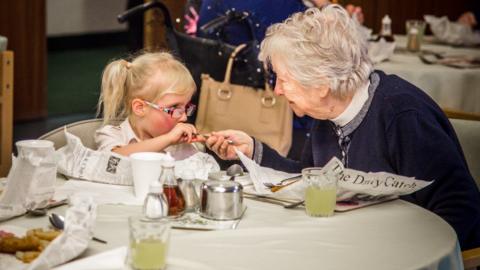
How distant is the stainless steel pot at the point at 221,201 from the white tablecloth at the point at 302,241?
5 centimetres

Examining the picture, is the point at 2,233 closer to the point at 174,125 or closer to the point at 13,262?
the point at 13,262

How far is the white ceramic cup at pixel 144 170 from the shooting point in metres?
2.44

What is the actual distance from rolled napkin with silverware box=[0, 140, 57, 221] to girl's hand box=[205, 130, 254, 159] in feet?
2.26

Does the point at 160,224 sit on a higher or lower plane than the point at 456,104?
higher

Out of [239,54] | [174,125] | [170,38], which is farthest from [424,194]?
[170,38]

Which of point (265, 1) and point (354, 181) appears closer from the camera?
point (354, 181)

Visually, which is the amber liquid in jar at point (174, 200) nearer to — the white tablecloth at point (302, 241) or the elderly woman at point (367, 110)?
the white tablecloth at point (302, 241)

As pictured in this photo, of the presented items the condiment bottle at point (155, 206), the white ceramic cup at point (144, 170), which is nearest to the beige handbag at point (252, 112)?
the white ceramic cup at point (144, 170)

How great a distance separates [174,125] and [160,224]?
114 cm

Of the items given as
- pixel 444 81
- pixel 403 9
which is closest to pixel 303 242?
pixel 444 81

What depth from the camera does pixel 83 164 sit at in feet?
8.65

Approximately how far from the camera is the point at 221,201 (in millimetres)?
2307

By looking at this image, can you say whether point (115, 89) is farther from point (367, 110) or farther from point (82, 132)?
point (367, 110)

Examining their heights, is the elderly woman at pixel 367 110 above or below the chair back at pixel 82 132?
above
